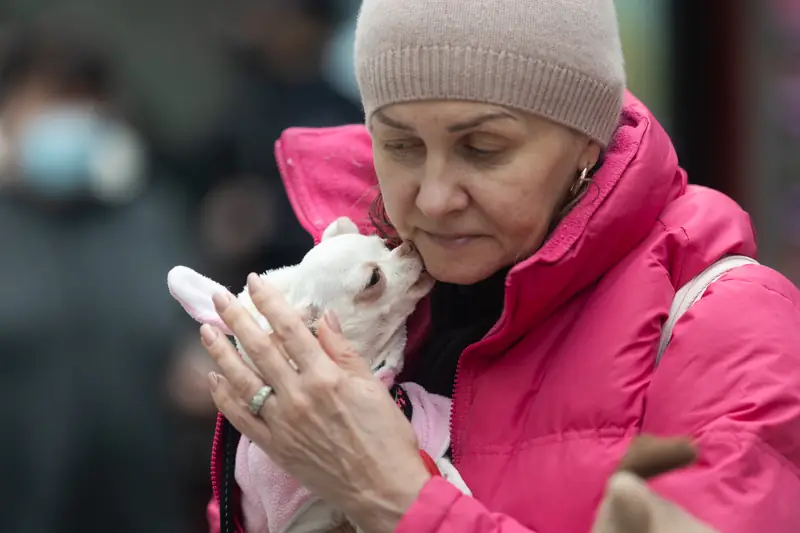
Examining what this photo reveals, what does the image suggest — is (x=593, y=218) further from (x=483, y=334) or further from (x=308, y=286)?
(x=308, y=286)

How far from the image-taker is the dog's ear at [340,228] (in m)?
1.53

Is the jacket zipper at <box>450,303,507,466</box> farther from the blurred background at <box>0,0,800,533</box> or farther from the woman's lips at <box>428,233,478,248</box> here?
the blurred background at <box>0,0,800,533</box>

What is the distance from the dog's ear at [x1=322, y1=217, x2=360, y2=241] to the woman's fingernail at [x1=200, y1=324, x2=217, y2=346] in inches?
9.7

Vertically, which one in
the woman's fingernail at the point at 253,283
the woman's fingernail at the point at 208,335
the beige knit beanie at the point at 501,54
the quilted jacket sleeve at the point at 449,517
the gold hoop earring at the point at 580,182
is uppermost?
the beige knit beanie at the point at 501,54

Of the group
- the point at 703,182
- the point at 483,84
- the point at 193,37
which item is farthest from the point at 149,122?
the point at 483,84

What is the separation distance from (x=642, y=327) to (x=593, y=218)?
0.52 feet

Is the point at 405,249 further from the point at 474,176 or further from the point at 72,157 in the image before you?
the point at 72,157

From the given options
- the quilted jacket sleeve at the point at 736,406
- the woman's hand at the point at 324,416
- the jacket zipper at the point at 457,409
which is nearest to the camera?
the quilted jacket sleeve at the point at 736,406

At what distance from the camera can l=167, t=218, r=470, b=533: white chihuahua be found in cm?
140

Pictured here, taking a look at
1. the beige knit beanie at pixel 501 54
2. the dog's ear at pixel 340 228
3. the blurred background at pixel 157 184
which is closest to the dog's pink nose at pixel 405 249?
the dog's ear at pixel 340 228

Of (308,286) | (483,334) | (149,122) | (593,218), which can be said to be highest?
(593,218)

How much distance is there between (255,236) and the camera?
2912mm

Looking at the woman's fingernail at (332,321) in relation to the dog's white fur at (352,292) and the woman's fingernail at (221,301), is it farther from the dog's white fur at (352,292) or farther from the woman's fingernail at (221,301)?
the woman's fingernail at (221,301)

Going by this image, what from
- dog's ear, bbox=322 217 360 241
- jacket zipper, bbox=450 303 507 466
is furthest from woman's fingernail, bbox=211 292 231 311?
jacket zipper, bbox=450 303 507 466
